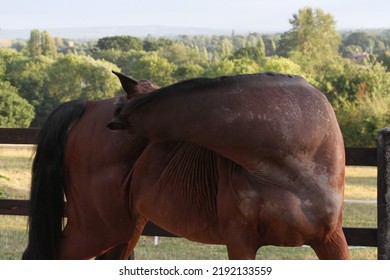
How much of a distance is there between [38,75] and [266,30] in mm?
139211

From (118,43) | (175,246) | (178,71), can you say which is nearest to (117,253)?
(175,246)

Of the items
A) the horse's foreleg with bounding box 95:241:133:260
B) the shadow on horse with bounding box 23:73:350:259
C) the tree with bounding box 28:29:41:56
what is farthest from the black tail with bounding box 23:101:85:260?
the tree with bounding box 28:29:41:56

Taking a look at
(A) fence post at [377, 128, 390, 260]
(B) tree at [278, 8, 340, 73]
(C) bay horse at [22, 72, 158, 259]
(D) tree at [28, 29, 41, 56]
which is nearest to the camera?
(C) bay horse at [22, 72, 158, 259]

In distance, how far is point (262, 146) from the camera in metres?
3.09

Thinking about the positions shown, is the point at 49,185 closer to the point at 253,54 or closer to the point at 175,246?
the point at 175,246

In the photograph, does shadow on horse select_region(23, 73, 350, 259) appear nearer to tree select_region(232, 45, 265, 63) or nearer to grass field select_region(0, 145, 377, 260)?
grass field select_region(0, 145, 377, 260)

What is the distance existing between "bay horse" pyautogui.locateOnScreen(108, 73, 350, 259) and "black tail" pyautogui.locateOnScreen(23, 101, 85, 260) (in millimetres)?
847

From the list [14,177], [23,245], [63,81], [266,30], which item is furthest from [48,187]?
[266,30]

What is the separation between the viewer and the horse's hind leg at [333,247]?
127 inches

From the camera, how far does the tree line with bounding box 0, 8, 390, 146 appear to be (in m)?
37.1

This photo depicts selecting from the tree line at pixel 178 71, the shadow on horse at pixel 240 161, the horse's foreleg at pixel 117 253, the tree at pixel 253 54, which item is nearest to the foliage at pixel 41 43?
the tree line at pixel 178 71

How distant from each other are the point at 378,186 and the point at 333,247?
161cm

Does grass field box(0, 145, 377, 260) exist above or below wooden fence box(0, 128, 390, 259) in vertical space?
below

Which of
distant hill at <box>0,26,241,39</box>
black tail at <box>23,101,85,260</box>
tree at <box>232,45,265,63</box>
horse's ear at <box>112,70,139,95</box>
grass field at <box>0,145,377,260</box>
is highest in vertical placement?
horse's ear at <box>112,70,139,95</box>
